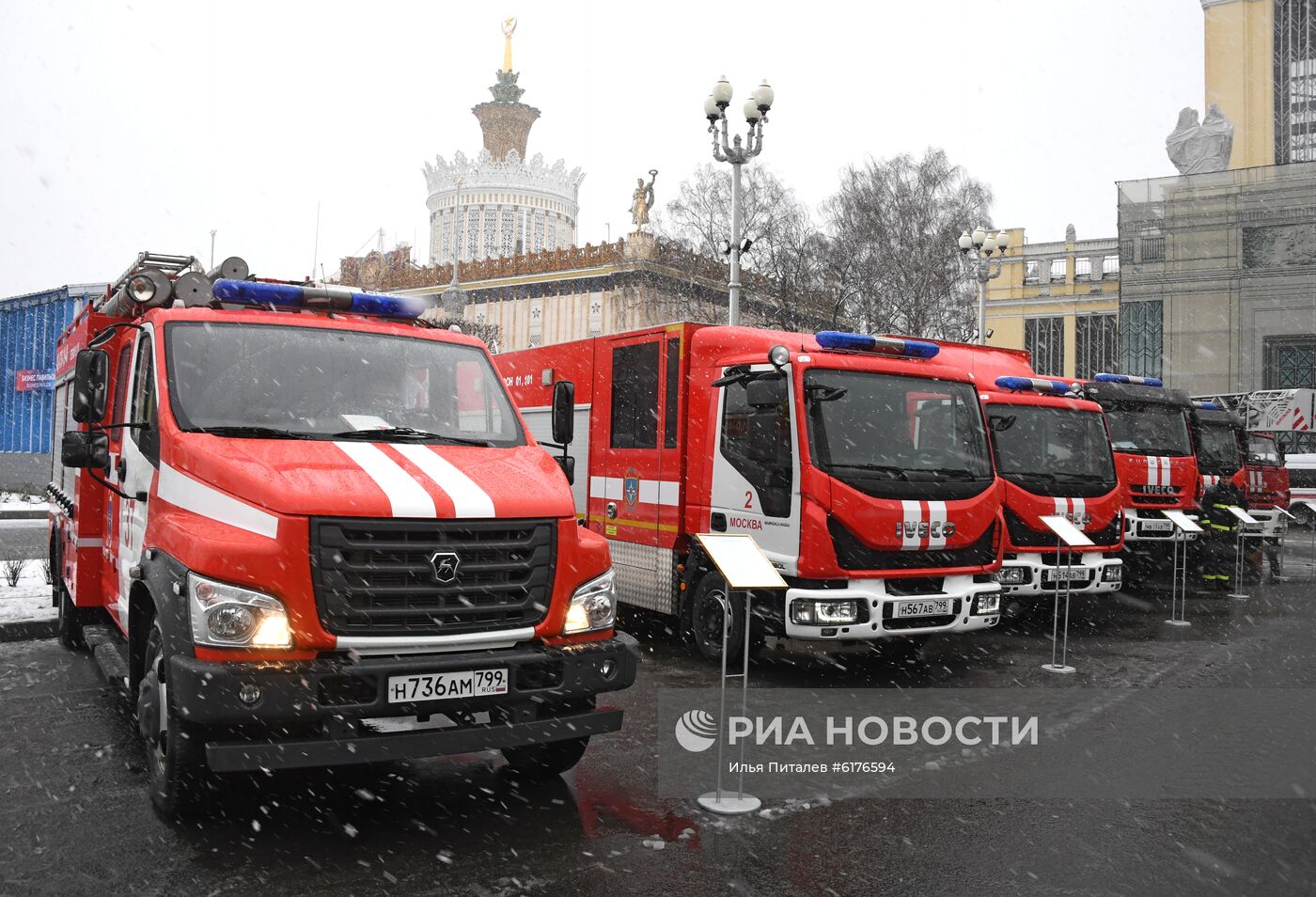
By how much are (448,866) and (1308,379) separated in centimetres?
4083

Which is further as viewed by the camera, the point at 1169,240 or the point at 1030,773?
the point at 1169,240

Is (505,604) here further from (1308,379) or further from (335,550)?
(1308,379)

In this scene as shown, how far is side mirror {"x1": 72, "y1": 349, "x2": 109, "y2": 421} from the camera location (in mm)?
5609

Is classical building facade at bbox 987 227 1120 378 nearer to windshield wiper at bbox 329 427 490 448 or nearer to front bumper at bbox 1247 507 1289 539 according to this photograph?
front bumper at bbox 1247 507 1289 539

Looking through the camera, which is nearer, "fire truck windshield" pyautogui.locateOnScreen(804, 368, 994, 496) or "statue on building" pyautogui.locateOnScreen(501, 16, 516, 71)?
"fire truck windshield" pyautogui.locateOnScreen(804, 368, 994, 496)

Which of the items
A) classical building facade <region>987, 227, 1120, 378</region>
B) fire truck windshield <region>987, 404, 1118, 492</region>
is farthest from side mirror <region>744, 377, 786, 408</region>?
classical building facade <region>987, 227, 1120, 378</region>

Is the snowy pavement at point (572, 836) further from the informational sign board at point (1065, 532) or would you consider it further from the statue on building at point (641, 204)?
the statue on building at point (641, 204)

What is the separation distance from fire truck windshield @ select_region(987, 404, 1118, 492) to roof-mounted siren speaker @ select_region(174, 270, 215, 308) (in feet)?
26.8

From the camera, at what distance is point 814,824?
16.6ft

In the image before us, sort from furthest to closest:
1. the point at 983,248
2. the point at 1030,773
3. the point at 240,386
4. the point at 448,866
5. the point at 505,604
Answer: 1. the point at 983,248
2. the point at 1030,773
3. the point at 240,386
4. the point at 505,604
5. the point at 448,866

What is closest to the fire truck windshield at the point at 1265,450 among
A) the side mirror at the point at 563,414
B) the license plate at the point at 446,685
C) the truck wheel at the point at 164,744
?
the side mirror at the point at 563,414

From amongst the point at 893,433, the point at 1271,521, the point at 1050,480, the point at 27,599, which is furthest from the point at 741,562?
the point at 1271,521

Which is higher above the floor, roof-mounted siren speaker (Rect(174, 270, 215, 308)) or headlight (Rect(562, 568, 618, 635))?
roof-mounted siren speaker (Rect(174, 270, 215, 308))

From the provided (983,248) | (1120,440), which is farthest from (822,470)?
(983,248)
